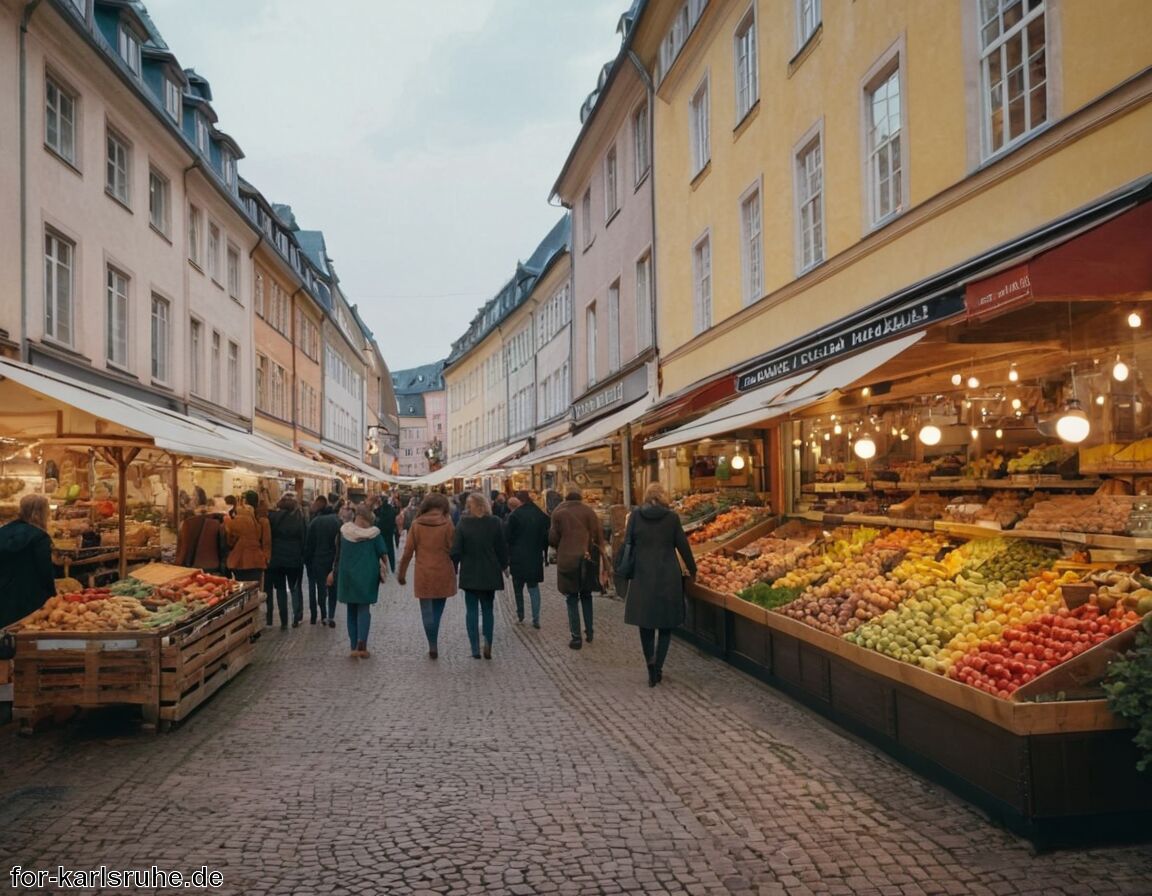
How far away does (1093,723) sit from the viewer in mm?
4969

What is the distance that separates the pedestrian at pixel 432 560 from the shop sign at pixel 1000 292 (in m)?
5.78

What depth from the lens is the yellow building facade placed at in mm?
7648

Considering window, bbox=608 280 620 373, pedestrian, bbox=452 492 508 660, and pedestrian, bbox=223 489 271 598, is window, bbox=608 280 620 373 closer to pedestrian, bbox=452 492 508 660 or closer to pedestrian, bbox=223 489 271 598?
pedestrian, bbox=223 489 271 598

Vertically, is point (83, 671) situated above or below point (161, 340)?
below

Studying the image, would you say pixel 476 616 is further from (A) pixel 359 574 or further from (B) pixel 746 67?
(B) pixel 746 67

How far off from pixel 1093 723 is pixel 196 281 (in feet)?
74.4

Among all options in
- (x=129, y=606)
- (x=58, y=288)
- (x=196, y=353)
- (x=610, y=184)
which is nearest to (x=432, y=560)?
(x=129, y=606)

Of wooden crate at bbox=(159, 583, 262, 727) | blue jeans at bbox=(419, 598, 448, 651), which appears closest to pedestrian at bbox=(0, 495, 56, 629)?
wooden crate at bbox=(159, 583, 262, 727)

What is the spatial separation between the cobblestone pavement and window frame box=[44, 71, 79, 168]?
11279mm

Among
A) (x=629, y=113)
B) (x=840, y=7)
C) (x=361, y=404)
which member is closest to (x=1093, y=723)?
(x=840, y=7)

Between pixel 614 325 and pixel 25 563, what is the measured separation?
18254 millimetres

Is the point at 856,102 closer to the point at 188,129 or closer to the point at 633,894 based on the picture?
the point at 633,894

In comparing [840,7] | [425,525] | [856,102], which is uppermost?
[840,7]

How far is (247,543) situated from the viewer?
12.5 meters
